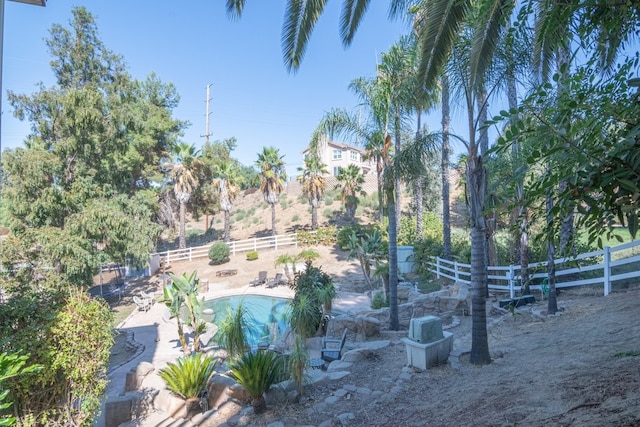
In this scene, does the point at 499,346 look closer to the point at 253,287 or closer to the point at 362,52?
the point at 362,52

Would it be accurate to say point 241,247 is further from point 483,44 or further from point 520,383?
point 520,383

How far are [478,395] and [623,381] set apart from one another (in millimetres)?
1359

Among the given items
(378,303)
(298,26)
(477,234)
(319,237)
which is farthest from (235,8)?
(319,237)

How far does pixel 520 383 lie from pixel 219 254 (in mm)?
20912

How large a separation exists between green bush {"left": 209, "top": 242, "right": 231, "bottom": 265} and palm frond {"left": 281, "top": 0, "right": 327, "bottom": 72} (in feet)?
60.2

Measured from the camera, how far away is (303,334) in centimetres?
745

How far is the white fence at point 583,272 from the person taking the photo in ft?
25.3

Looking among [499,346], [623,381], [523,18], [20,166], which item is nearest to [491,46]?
[523,18]

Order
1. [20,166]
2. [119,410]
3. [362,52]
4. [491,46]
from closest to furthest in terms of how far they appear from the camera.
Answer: [491,46]
[119,410]
[362,52]
[20,166]

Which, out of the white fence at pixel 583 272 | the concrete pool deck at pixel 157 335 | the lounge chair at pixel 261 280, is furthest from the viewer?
the lounge chair at pixel 261 280

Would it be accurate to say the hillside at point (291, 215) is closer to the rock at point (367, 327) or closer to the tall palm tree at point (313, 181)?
the tall palm tree at point (313, 181)

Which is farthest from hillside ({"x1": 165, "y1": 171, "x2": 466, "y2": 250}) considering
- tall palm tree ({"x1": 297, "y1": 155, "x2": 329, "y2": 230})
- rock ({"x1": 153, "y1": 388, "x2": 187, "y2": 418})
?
rock ({"x1": 153, "y1": 388, "x2": 187, "y2": 418})

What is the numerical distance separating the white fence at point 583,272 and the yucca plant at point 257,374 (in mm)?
4697

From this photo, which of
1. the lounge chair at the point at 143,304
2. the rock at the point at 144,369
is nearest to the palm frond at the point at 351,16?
the rock at the point at 144,369
